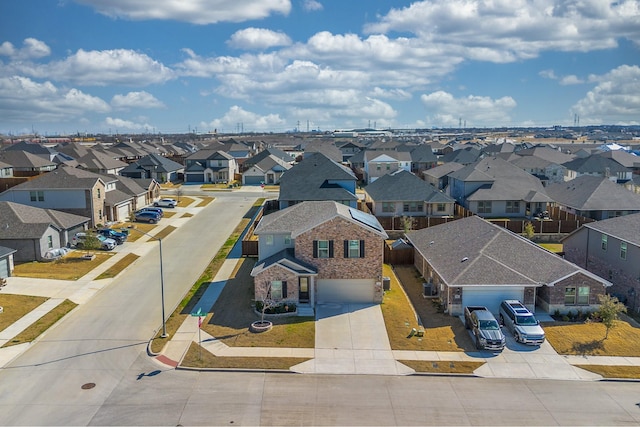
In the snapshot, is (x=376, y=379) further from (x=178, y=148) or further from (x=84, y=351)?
(x=178, y=148)

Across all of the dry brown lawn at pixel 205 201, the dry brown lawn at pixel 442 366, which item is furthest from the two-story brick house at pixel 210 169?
the dry brown lawn at pixel 442 366

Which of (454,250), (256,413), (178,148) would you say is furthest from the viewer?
(178,148)

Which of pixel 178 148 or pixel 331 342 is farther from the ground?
pixel 178 148

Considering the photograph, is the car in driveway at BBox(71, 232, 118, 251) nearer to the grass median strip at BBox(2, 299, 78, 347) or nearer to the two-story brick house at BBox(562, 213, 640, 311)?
the grass median strip at BBox(2, 299, 78, 347)

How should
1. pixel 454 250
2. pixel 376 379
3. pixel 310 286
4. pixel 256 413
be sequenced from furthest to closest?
pixel 454 250, pixel 310 286, pixel 376 379, pixel 256 413

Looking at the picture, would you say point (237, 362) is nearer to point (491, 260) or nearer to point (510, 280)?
point (510, 280)

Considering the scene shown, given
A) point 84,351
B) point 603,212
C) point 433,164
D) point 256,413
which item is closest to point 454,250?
point 256,413

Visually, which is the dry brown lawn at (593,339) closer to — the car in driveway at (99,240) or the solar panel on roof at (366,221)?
the solar panel on roof at (366,221)

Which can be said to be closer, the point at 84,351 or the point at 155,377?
the point at 155,377
